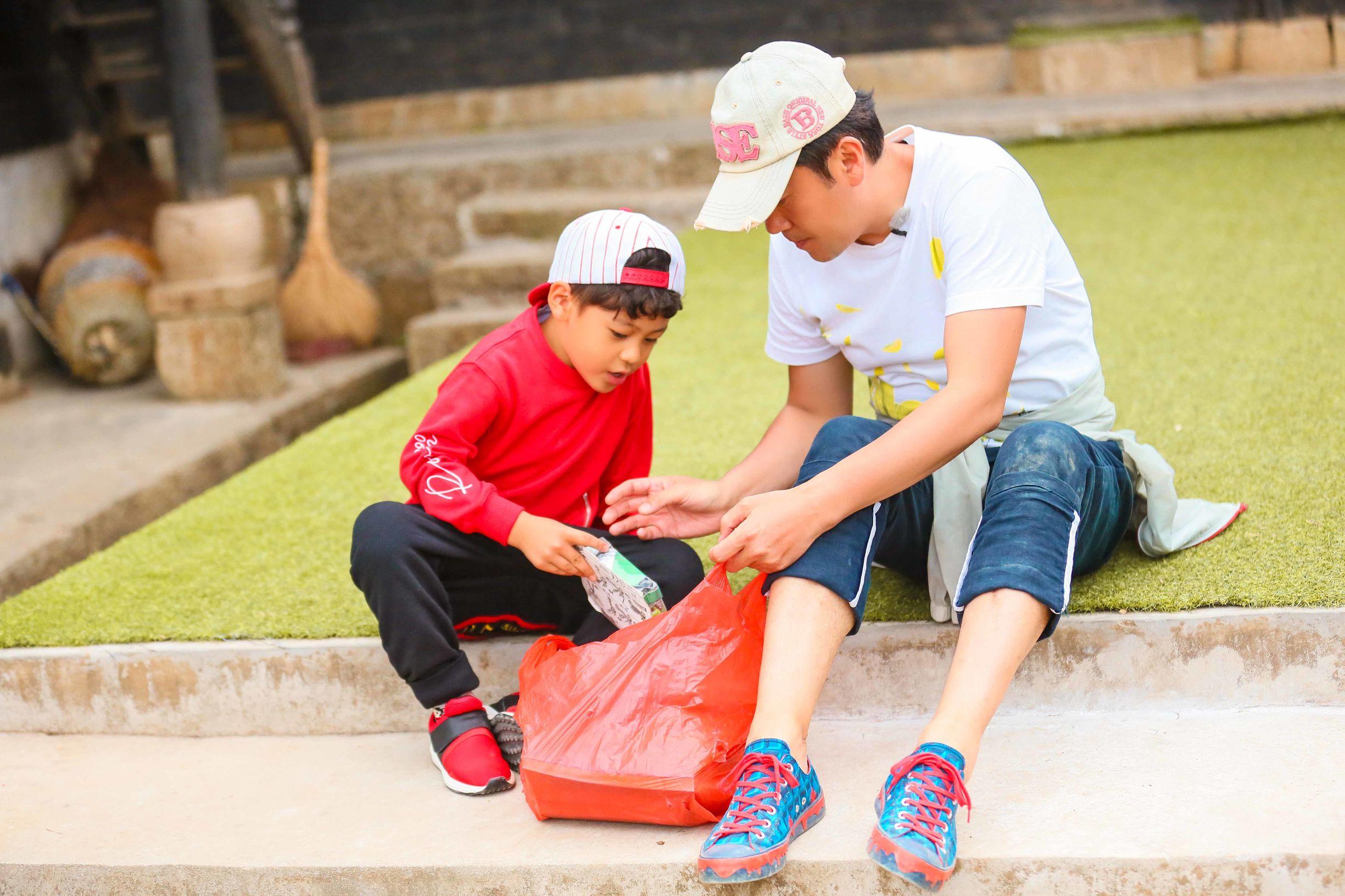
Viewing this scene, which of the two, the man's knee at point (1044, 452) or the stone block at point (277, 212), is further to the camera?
the stone block at point (277, 212)

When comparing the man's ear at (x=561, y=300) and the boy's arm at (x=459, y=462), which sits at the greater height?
the man's ear at (x=561, y=300)

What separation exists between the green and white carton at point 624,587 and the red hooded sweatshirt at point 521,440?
167 millimetres

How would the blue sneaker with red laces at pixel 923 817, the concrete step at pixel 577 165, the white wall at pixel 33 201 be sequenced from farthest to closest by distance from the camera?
the concrete step at pixel 577 165
the white wall at pixel 33 201
the blue sneaker with red laces at pixel 923 817

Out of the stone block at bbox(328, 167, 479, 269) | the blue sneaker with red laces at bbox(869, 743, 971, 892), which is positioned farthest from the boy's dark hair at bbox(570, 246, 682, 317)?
the stone block at bbox(328, 167, 479, 269)

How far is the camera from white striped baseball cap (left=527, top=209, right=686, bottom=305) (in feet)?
7.04

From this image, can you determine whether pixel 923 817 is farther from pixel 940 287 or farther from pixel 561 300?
pixel 561 300

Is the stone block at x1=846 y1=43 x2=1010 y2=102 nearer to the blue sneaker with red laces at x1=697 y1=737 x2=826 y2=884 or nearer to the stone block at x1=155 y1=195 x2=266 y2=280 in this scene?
the stone block at x1=155 y1=195 x2=266 y2=280

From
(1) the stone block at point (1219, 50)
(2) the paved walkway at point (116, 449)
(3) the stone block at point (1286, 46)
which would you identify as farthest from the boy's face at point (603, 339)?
(3) the stone block at point (1286, 46)

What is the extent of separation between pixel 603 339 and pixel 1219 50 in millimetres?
6956

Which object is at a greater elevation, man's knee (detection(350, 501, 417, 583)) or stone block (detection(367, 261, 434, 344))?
man's knee (detection(350, 501, 417, 583))

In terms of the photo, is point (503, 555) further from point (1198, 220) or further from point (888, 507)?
point (1198, 220)

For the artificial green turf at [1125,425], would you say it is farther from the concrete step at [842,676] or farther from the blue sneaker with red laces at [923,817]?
the blue sneaker with red laces at [923,817]

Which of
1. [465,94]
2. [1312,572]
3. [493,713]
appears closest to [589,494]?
[493,713]

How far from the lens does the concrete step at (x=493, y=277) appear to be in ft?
18.0
